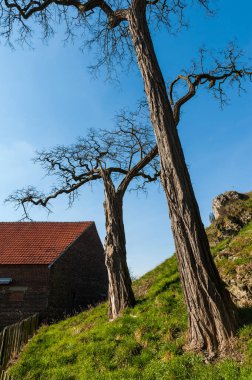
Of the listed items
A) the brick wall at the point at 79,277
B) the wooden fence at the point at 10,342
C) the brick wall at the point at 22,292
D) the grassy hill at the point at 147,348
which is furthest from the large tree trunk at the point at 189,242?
the brick wall at the point at 22,292

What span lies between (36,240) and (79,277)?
4.49 m

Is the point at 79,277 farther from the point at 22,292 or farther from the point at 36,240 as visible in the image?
the point at 22,292

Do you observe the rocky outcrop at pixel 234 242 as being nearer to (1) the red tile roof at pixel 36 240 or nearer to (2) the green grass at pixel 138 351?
(2) the green grass at pixel 138 351

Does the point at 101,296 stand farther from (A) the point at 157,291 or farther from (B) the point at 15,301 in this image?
(A) the point at 157,291

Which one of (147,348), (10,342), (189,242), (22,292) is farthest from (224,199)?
(22,292)

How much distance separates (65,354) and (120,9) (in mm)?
10374

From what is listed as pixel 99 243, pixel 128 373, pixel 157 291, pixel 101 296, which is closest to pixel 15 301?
pixel 101 296

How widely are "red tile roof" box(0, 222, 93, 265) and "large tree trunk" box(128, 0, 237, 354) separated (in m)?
17.0

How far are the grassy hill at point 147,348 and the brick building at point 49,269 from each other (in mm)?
8059

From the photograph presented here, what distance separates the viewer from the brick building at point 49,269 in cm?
2089

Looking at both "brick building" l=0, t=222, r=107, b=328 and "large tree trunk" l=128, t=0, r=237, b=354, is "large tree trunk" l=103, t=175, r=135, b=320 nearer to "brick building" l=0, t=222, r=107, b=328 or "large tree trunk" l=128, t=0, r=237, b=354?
"large tree trunk" l=128, t=0, r=237, b=354

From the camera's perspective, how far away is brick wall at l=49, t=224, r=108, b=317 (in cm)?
2194

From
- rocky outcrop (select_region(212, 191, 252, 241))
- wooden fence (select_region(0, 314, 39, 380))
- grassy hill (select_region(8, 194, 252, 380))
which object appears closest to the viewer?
grassy hill (select_region(8, 194, 252, 380))

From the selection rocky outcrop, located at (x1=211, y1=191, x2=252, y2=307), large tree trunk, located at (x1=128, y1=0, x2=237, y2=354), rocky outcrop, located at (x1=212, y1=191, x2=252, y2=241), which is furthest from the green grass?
rocky outcrop, located at (x1=212, y1=191, x2=252, y2=241)
